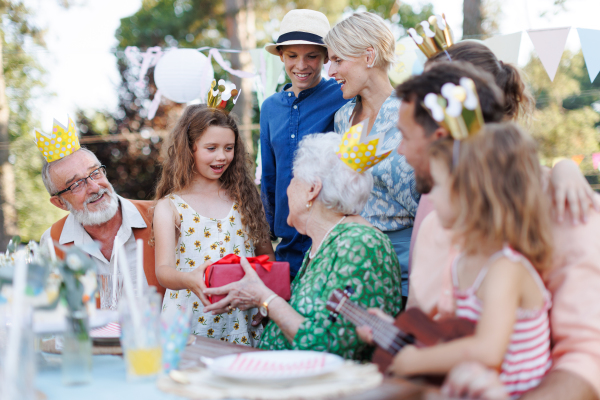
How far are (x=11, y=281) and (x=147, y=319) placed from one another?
40cm

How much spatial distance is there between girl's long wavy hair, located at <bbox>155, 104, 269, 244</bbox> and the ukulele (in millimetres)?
1319

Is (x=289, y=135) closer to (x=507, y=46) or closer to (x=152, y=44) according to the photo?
(x=507, y=46)

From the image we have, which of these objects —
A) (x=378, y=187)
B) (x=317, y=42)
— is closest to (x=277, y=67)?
(x=317, y=42)

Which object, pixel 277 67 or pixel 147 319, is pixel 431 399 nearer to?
pixel 147 319

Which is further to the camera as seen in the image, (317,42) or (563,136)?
(563,136)

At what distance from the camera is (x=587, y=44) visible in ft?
12.8

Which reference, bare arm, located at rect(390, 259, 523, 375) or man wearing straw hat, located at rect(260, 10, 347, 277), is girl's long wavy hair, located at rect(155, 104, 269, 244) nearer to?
man wearing straw hat, located at rect(260, 10, 347, 277)

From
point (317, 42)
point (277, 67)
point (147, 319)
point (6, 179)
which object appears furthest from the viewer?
point (6, 179)

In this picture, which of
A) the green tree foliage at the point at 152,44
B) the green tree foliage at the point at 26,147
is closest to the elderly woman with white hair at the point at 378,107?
the green tree foliage at the point at 152,44

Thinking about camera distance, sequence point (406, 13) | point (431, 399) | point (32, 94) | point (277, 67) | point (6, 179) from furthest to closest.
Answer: point (406, 13)
point (32, 94)
point (6, 179)
point (277, 67)
point (431, 399)

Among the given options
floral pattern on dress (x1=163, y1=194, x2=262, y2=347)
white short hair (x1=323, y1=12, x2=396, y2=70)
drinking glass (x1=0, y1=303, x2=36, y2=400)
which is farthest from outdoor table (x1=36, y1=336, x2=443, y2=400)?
white short hair (x1=323, y1=12, x2=396, y2=70)

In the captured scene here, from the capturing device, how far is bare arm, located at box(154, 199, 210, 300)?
8.25 ft

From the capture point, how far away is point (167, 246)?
269cm

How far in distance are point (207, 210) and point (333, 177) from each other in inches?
36.6
